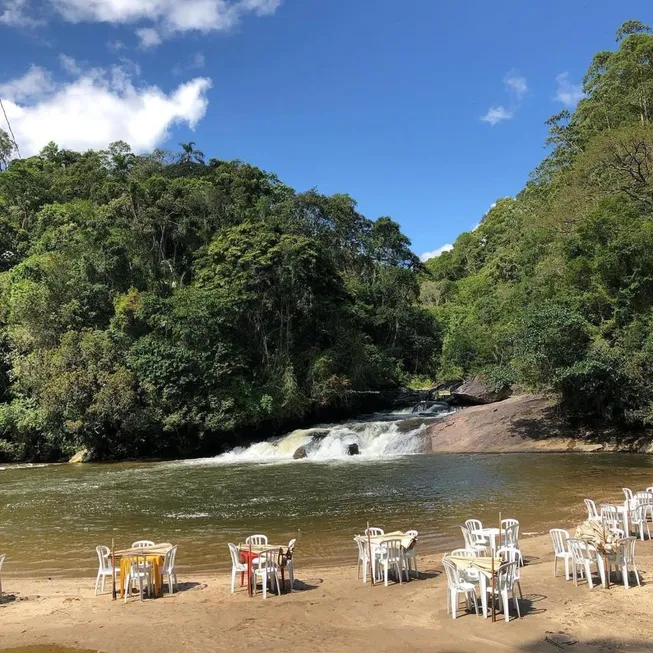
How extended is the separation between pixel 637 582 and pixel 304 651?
4.93m

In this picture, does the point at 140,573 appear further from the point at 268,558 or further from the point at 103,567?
the point at 268,558

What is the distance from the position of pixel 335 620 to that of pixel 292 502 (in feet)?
30.0

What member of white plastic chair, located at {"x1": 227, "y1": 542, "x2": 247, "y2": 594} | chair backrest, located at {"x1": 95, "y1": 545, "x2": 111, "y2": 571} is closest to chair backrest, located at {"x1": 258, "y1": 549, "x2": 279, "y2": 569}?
white plastic chair, located at {"x1": 227, "y1": 542, "x2": 247, "y2": 594}

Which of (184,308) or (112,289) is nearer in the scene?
(184,308)

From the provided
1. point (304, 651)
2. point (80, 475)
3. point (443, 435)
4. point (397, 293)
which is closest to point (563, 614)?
point (304, 651)

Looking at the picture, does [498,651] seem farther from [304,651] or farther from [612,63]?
[612,63]

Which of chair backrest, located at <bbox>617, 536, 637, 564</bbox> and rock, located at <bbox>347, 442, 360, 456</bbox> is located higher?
rock, located at <bbox>347, 442, 360, 456</bbox>

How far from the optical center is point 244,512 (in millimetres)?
15078

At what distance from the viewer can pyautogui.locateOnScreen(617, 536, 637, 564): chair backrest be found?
25.3 feet

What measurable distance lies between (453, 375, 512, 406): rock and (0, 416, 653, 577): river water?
8.46 meters

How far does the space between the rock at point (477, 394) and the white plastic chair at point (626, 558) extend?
969 inches

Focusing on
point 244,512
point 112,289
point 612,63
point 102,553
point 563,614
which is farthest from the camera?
point 612,63

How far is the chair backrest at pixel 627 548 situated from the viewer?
7715mm

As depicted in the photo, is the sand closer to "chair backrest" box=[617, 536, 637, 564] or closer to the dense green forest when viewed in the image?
"chair backrest" box=[617, 536, 637, 564]
